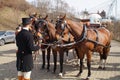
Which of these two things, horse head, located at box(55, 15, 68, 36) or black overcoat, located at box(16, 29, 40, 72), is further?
horse head, located at box(55, 15, 68, 36)

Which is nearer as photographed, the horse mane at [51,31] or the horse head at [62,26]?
the horse head at [62,26]

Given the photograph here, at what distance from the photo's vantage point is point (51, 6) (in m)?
46.7

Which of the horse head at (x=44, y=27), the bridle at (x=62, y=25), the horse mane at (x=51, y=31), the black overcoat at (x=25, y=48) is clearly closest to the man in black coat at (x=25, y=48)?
the black overcoat at (x=25, y=48)

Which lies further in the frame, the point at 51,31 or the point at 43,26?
the point at 51,31

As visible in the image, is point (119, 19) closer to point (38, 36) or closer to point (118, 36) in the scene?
point (118, 36)

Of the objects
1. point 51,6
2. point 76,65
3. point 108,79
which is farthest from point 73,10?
point 108,79

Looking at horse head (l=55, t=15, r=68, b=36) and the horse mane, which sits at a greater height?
horse head (l=55, t=15, r=68, b=36)

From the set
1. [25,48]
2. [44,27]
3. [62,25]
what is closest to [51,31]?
[44,27]

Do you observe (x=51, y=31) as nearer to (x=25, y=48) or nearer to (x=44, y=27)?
(x=44, y=27)

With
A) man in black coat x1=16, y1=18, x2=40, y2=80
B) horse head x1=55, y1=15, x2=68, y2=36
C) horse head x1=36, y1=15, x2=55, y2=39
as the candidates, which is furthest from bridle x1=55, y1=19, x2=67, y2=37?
man in black coat x1=16, y1=18, x2=40, y2=80

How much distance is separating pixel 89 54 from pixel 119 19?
104ft

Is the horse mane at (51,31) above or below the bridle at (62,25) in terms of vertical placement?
below

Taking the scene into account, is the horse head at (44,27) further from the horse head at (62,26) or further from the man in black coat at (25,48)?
the man in black coat at (25,48)

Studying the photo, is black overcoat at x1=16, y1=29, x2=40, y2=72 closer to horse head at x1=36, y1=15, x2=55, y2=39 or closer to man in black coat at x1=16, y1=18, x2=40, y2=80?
man in black coat at x1=16, y1=18, x2=40, y2=80
